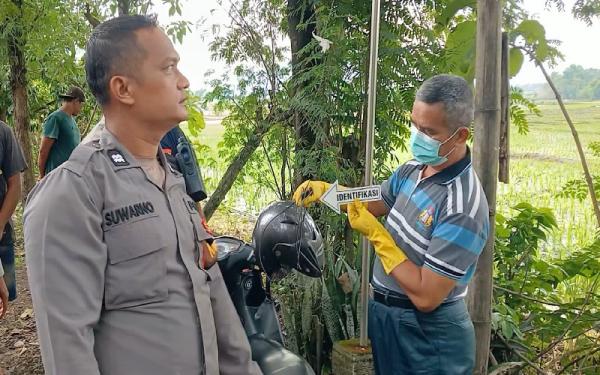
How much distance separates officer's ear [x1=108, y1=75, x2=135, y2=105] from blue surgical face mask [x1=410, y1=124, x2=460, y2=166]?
106 cm

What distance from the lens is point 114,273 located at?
3.84 ft

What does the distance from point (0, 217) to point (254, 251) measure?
1.89 meters

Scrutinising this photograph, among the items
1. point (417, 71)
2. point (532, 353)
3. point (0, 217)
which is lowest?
point (532, 353)

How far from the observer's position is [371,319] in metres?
2.21

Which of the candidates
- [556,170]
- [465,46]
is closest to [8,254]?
[465,46]

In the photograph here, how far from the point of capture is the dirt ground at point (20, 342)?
11.2 feet

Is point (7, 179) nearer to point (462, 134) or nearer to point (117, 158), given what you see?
point (117, 158)

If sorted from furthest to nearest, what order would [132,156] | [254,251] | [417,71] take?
[417,71], [254,251], [132,156]

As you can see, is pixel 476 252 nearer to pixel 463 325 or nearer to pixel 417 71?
pixel 463 325

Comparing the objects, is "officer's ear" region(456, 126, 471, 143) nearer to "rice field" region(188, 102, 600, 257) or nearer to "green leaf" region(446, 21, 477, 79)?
"green leaf" region(446, 21, 477, 79)

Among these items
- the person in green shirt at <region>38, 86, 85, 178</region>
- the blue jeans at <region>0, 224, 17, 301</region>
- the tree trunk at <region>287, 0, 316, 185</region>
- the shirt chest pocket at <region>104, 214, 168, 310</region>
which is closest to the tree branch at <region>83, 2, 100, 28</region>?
the person in green shirt at <region>38, 86, 85, 178</region>

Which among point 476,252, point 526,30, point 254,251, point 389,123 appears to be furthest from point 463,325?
point 389,123

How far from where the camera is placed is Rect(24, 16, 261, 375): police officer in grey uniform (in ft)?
3.62

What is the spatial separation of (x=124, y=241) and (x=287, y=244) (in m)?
0.78
